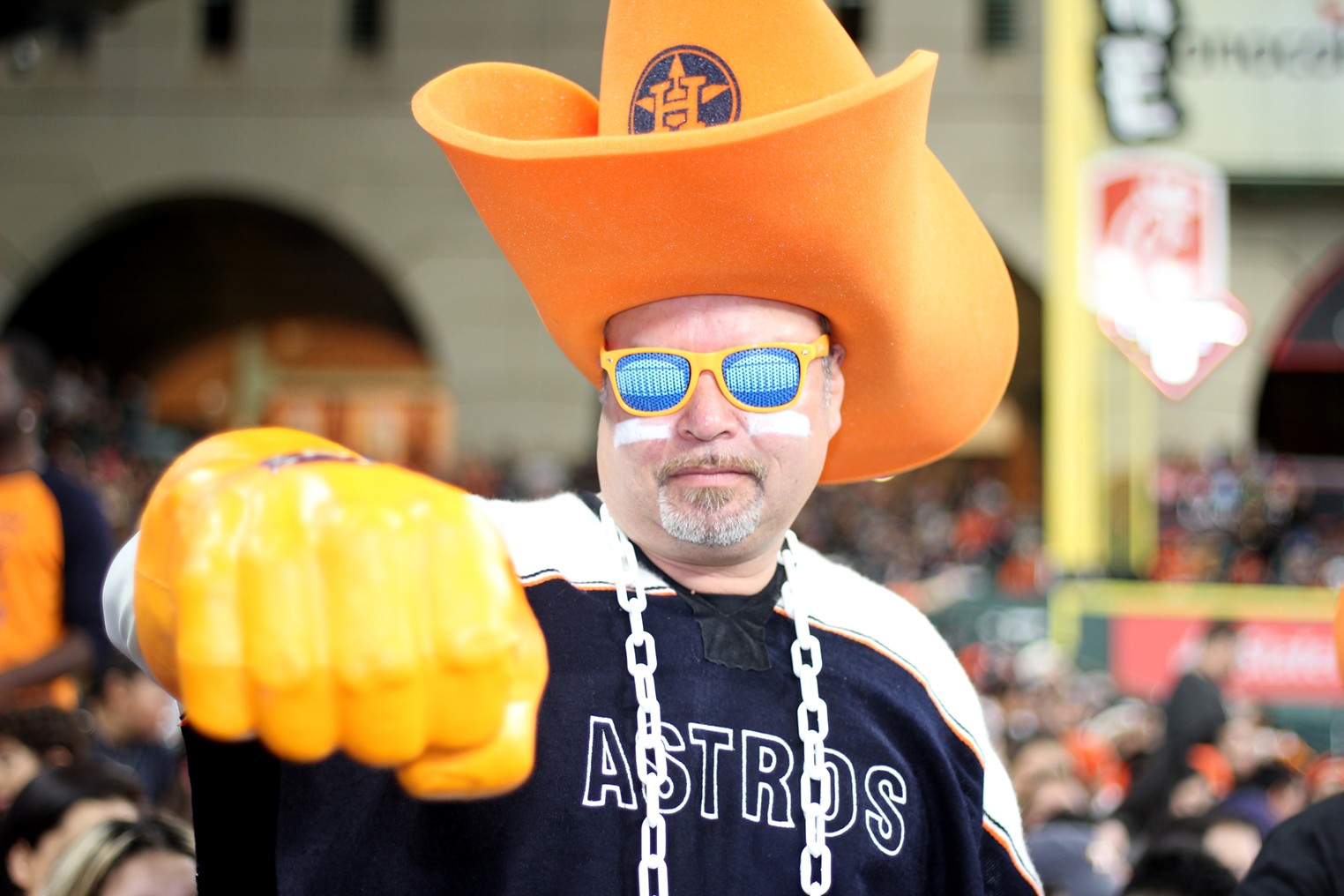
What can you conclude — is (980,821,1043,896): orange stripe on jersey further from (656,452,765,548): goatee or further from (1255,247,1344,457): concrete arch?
(1255,247,1344,457): concrete arch

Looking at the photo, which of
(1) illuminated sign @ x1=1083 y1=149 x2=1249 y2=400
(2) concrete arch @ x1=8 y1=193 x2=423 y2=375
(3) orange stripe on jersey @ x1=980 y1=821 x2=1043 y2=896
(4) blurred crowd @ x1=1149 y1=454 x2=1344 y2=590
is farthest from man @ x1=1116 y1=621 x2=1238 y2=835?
(2) concrete arch @ x1=8 y1=193 x2=423 y2=375

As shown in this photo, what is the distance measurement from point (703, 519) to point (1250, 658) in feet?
31.5

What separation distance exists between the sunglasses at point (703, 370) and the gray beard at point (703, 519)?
116 millimetres

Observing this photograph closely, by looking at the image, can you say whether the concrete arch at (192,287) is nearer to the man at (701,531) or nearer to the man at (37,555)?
the man at (37,555)

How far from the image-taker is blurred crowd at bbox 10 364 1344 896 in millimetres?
3107

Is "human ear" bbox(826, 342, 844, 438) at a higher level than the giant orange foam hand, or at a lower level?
higher

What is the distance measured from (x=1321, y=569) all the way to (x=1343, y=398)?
1135cm

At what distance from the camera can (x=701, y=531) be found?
171 cm

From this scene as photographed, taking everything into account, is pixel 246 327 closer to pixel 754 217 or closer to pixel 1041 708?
pixel 1041 708

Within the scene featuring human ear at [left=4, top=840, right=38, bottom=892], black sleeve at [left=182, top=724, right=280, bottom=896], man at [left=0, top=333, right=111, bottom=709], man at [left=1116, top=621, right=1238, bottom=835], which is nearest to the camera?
black sleeve at [left=182, top=724, right=280, bottom=896]

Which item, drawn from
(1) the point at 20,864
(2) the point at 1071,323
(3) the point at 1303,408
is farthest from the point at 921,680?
(3) the point at 1303,408

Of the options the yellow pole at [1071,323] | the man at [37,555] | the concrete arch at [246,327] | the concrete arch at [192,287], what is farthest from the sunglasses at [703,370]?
the concrete arch at [192,287]

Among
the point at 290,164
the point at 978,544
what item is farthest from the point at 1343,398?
the point at 290,164

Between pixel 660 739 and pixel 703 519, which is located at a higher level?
pixel 703 519
